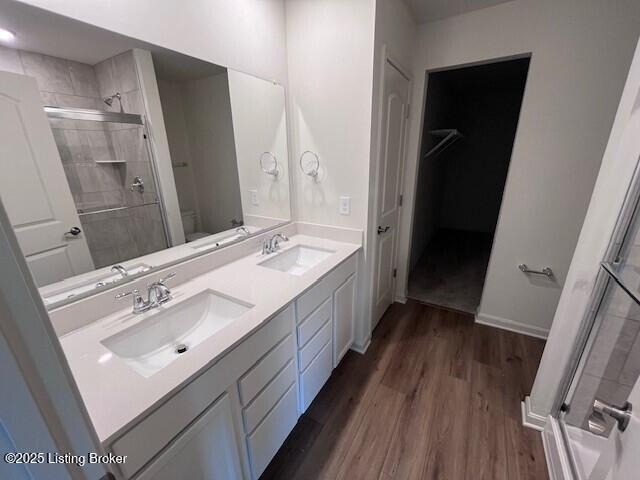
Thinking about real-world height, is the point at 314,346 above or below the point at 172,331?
below

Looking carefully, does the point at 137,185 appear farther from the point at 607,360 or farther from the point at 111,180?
the point at 607,360

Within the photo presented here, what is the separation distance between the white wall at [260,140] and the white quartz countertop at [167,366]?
563 millimetres

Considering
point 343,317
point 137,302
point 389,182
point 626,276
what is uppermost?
point 389,182

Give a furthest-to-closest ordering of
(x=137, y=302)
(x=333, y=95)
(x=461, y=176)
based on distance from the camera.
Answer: (x=461, y=176) → (x=333, y=95) → (x=137, y=302)

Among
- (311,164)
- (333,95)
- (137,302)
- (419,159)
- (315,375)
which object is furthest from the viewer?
(419,159)

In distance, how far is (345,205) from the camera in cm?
188

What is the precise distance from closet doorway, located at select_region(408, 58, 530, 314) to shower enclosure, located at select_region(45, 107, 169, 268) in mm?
2316

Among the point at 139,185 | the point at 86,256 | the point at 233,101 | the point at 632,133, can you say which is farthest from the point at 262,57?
the point at 632,133

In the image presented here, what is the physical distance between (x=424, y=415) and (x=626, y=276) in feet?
3.91

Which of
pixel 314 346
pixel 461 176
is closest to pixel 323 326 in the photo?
pixel 314 346

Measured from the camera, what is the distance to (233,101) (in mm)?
1593

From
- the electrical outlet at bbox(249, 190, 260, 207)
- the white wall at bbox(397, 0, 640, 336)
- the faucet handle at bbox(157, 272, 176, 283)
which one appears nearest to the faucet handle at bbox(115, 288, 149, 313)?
the faucet handle at bbox(157, 272, 176, 283)

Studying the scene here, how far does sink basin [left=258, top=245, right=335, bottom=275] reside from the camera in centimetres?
182

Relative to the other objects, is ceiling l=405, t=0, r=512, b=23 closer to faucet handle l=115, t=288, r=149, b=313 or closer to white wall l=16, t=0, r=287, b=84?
white wall l=16, t=0, r=287, b=84
